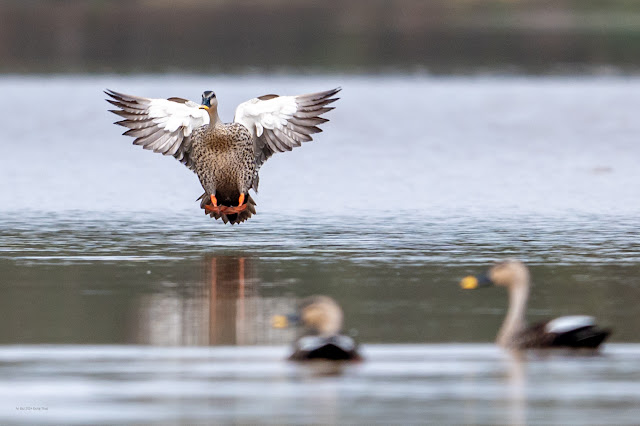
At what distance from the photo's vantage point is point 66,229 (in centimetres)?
1677

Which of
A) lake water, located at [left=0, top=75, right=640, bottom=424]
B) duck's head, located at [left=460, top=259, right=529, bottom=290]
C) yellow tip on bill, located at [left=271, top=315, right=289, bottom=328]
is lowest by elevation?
lake water, located at [left=0, top=75, right=640, bottom=424]

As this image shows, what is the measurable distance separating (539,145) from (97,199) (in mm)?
9003

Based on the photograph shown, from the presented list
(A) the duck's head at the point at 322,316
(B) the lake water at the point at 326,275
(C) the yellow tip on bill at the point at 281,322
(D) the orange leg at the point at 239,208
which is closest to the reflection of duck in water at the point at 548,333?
(B) the lake water at the point at 326,275

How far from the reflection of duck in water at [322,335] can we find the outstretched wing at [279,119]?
19.4 ft

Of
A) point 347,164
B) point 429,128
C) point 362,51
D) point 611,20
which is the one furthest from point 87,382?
point 611,20

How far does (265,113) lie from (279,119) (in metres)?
0.18

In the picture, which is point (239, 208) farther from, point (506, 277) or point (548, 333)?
point (548, 333)

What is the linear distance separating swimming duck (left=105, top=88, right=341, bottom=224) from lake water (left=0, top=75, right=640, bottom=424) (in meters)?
0.43

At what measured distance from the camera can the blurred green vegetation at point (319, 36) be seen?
48.0 m

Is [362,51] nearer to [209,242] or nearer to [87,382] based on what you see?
[209,242]

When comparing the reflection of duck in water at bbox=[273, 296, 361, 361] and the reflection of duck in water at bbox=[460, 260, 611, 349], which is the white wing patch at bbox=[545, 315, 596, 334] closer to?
the reflection of duck in water at bbox=[460, 260, 611, 349]

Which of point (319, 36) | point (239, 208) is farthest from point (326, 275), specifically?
point (319, 36)

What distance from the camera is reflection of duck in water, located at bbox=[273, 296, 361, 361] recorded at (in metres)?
9.81

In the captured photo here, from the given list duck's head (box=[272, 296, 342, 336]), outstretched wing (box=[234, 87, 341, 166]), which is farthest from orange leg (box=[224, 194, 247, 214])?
duck's head (box=[272, 296, 342, 336])
